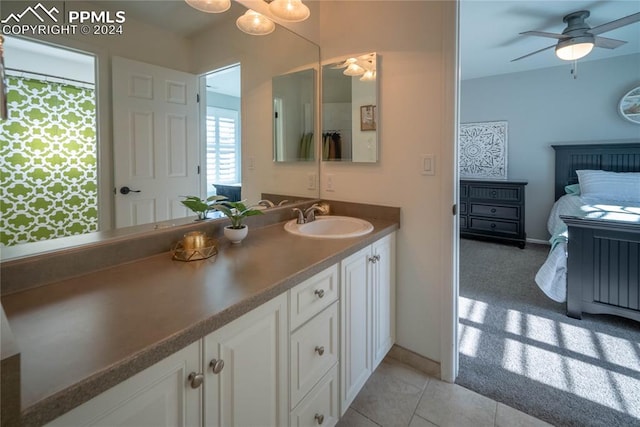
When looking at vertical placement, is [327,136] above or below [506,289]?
above

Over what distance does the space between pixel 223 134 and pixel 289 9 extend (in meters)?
0.71

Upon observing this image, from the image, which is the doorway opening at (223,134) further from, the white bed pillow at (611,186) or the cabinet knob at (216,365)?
the white bed pillow at (611,186)

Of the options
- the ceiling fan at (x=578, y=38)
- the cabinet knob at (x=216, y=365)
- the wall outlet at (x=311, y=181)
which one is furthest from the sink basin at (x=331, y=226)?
the ceiling fan at (x=578, y=38)

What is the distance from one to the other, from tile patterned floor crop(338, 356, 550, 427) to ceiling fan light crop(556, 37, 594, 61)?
9.90 feet

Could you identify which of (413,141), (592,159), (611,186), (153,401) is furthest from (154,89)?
(592,159)

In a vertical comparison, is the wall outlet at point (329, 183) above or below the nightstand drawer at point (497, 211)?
above

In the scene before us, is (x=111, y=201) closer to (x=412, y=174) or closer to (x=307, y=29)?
(x=412, y=174)

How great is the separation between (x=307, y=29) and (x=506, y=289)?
2786mm

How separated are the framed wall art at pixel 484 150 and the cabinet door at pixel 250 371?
4.51 meters

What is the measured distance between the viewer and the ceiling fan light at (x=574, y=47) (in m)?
2.69

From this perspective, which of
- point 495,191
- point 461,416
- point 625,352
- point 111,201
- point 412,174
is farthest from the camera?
point 495,191

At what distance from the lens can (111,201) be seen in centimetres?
115

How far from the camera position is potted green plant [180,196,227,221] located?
1372 mm

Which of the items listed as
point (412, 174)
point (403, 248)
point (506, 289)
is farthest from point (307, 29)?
point (506, 289)
